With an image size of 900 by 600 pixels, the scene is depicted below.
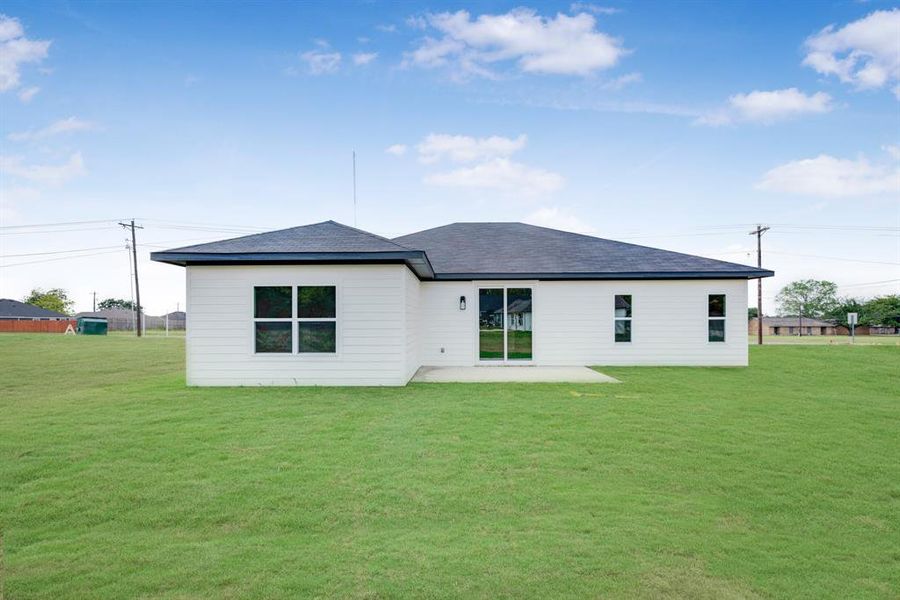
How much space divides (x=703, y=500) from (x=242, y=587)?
348cm

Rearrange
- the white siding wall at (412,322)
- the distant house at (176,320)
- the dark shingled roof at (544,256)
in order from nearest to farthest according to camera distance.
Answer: the white siding wall at (412,322)
the dark shingled roof at (544,256)
the distant house at (176,320)

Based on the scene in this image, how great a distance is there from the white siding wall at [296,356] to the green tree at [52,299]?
251ft

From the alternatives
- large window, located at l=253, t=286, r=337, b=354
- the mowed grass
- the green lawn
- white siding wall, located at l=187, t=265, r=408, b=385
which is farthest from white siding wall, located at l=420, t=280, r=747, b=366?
the green lawn

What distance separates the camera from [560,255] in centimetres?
1453

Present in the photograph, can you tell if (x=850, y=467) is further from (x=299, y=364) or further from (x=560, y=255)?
(x=560, y=255)

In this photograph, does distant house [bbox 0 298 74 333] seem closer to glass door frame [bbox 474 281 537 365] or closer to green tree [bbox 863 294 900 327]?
glass door frame [bbox 474 281 537 365]

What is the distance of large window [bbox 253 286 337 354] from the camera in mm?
9922

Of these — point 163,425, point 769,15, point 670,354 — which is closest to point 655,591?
point 163,425

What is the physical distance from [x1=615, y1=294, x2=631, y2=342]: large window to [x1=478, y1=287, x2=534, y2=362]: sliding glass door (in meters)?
2.41

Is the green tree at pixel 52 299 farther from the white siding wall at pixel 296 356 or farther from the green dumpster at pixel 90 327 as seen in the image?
the white siding wall at pixel 296 356

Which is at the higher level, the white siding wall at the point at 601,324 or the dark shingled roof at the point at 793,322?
the white siding wall at the point at 601,324

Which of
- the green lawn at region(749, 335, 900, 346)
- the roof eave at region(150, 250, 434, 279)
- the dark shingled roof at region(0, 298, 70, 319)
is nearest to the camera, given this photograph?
the roof eave at region(150, 250, 434, 279)

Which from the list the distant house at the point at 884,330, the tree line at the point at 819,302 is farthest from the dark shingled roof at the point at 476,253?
the tree line at the point at 819,302

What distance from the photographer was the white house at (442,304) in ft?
32.3
